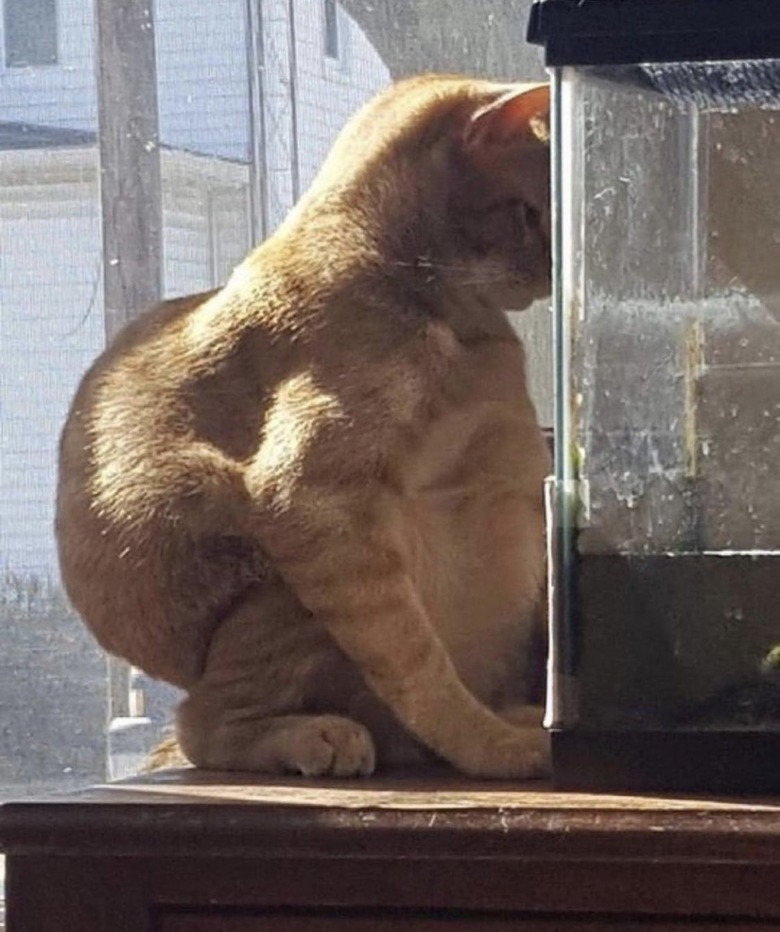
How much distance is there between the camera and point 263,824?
0.92 meters

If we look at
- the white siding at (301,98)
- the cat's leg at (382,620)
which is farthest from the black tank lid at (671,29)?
the white siding at (301,98)

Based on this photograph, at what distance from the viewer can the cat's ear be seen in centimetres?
112

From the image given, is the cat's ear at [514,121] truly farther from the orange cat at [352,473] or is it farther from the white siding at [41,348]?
the white siding at [41,348]

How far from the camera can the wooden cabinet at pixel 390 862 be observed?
88 centimetres

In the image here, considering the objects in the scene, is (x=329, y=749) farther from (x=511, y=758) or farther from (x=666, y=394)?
(x=666, y=394)

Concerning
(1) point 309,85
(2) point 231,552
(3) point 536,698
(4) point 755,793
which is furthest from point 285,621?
(1) point 309,85

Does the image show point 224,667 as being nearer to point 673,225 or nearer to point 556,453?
point 556,453

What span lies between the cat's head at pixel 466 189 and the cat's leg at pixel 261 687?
8.0 inches

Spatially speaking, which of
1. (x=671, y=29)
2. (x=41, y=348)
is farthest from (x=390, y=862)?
(x=41, y=348)

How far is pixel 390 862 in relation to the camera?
2.99 ft

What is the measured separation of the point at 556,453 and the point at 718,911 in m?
0.24

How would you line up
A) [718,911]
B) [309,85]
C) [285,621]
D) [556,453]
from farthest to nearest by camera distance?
[309,85] → [285,621] → [556,453] → [718,911]

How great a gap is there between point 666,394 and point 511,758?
0.21 m

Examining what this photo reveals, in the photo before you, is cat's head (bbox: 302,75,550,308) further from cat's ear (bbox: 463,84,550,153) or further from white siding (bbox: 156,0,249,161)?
white siding (bbox: 156,0,249,161)
